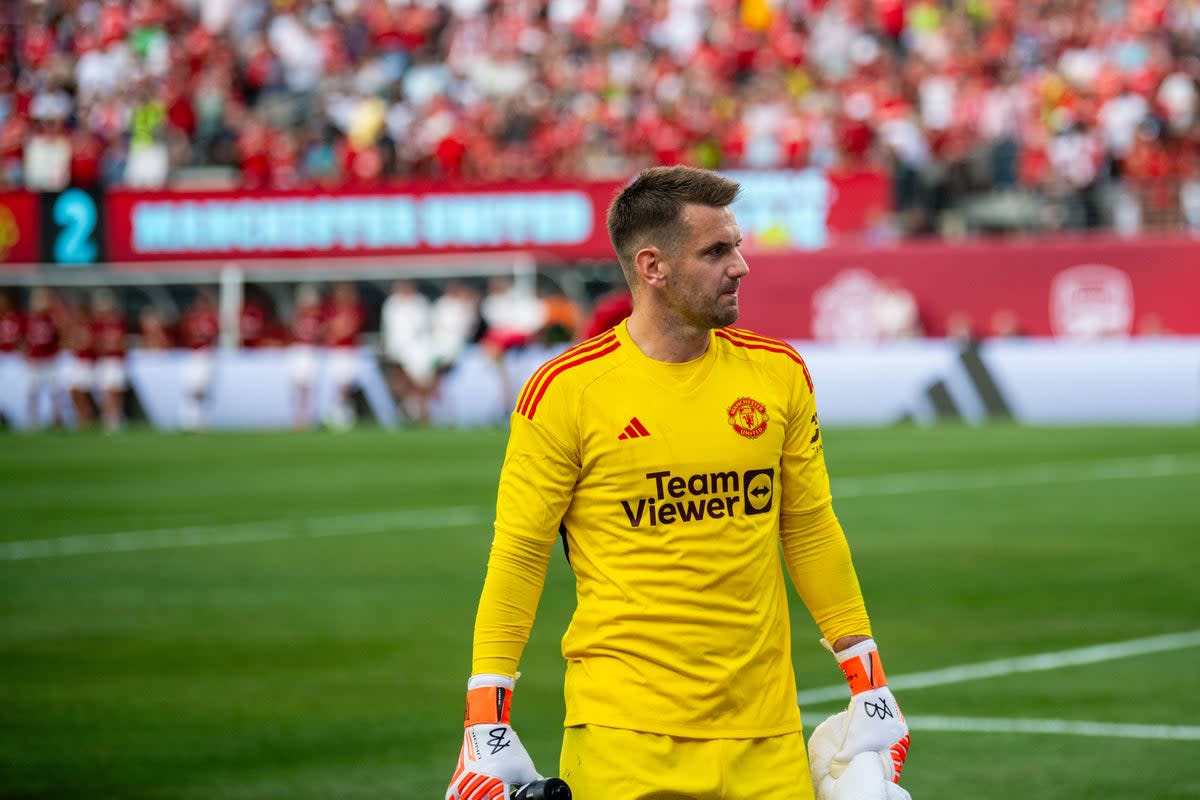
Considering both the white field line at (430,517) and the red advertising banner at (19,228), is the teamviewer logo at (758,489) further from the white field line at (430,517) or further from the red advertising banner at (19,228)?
the red advertising banner at (19,228)

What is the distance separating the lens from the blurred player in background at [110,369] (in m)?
32.3

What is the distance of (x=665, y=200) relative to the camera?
4.50m

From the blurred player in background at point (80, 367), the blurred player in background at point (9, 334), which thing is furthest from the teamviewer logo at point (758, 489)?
the blurred player in background at point (9, 334)

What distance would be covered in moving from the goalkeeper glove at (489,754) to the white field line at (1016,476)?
13.6 meters

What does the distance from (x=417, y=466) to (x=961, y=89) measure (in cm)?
1265

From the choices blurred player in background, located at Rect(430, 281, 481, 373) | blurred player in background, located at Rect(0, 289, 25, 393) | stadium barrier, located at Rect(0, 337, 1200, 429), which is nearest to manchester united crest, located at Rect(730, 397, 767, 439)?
stadium barrier, located at Rect(0, 337, 1200, 429)

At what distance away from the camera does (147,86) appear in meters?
38.3

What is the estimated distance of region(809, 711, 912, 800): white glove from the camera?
443cm

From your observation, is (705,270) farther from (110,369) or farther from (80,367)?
(80,367)

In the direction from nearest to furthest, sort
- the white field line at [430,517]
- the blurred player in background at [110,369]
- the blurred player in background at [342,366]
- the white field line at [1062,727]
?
the white field line at [1062,727]
the white field line at [430,517]
the blurred player in background at [342,366]
the blurred player in background at [110,369]

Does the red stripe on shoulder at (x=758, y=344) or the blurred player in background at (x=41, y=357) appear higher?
the red stripe on shoulder at (x=758, y=344)

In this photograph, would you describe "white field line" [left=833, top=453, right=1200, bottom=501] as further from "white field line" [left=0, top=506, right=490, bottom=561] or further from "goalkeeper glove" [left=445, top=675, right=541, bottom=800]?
"goalkeeper glove" [left=445, top=675, right=541, bottom=800]

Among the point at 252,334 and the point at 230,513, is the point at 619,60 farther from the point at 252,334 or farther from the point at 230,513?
the point at 230,513

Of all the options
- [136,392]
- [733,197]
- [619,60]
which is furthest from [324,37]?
[733,197]
